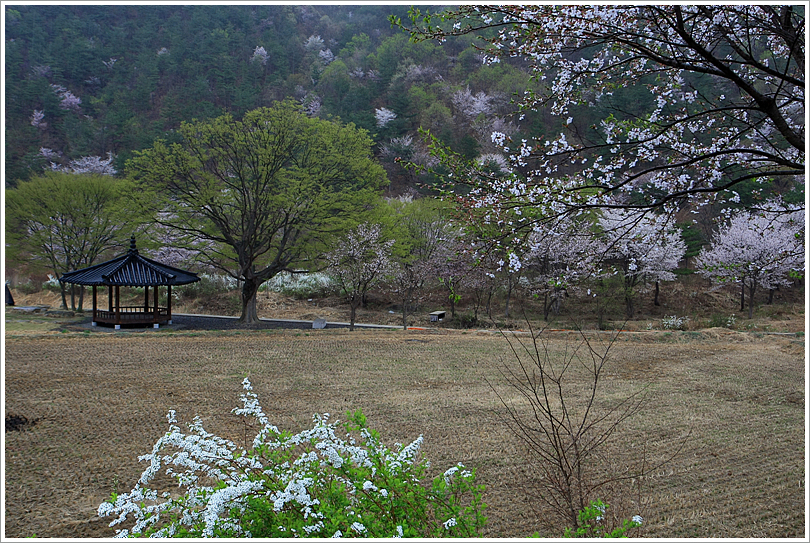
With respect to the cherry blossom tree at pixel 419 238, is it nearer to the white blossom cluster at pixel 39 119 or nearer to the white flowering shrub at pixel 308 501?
the white flowering shrub at pixel 308 501

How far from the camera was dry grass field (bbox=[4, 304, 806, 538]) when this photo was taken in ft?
13.6

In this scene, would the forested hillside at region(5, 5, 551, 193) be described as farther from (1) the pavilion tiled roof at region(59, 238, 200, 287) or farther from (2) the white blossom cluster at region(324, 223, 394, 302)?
(1) the pavilion tiled roof at region(59, 238, 200, 287)

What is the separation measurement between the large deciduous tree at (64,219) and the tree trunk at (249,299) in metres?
5.06

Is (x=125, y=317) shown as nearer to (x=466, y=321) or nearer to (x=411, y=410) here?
(x=466, y=321)

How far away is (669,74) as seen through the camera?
4141 mm

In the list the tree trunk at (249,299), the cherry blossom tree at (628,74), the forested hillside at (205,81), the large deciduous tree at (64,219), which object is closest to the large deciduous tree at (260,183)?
the tree trunk at (249,299)

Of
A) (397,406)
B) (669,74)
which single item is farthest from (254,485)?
(397,406)

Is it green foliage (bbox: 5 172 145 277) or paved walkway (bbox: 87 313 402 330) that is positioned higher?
green foliage (bbox: 5 172 145 277)

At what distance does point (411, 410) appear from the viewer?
6758mm

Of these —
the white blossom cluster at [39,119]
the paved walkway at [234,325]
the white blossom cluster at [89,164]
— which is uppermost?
the white blossom cluster at [39,119]

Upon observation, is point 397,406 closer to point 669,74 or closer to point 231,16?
point 669,74

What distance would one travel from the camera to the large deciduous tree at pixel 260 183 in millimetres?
15422

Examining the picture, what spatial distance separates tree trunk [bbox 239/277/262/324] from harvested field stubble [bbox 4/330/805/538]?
4565 millimetres

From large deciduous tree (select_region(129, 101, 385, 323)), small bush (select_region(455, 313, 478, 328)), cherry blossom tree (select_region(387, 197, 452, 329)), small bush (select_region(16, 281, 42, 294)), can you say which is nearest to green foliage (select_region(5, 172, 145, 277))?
large deciduous tree (select_region(129, 101, 385, 323))
